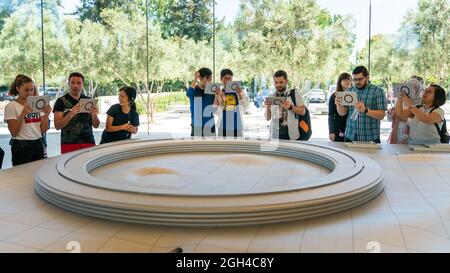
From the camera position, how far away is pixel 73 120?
183 inches

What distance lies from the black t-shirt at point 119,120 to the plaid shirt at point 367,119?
2.70m

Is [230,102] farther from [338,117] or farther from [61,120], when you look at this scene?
[61,120]

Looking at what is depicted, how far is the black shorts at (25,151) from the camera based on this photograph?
426 cm

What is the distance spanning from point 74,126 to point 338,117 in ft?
11.0

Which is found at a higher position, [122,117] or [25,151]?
[122,117]

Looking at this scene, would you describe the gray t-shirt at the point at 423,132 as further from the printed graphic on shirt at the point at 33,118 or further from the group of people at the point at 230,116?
the printed graphic on shirt at the point at 33,118

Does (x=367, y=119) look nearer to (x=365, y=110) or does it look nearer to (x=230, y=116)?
(x=365, y=110)

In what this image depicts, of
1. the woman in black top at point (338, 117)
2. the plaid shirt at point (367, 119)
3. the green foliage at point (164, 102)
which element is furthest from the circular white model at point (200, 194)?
the green foliage at point (164, 102)

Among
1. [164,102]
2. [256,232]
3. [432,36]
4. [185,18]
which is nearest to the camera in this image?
[256,232]

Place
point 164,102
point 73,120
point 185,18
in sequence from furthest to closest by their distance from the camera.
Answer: point 164,102 → point 185,18 → point 73,120

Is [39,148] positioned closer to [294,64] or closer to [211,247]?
[211,247]

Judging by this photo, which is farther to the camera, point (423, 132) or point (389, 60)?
point (389, 60)

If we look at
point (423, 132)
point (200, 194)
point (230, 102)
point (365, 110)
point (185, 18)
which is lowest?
point (200, 194)

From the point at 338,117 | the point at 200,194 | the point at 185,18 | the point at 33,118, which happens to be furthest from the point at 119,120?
the point at 185,18
